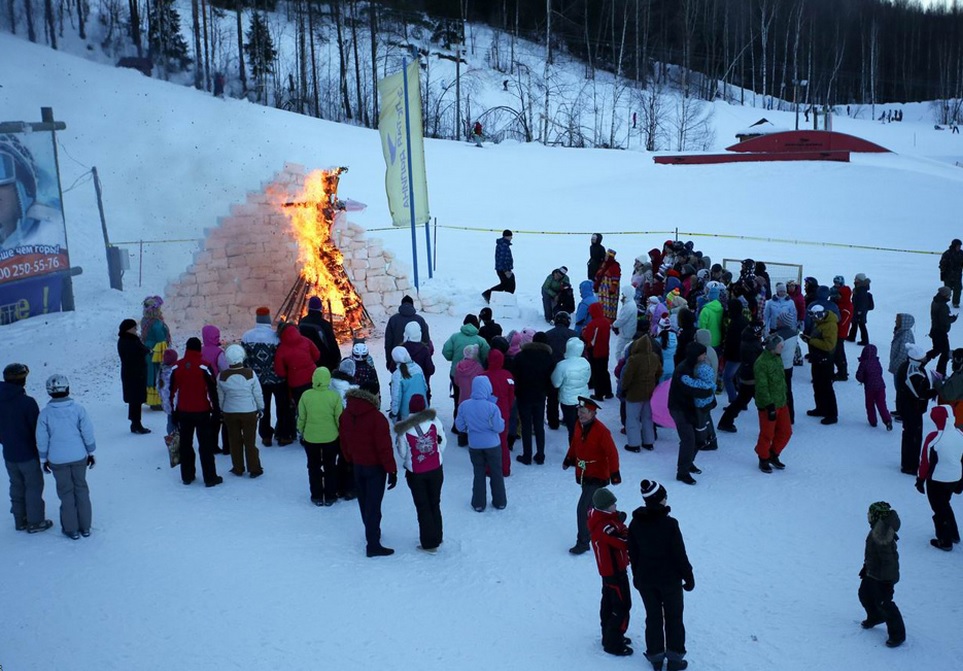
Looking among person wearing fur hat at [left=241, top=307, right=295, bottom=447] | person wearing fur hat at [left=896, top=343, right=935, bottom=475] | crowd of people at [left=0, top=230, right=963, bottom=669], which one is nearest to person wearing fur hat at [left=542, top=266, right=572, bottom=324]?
crowd of people at [left=0, top=230, right=963, bottom=669]

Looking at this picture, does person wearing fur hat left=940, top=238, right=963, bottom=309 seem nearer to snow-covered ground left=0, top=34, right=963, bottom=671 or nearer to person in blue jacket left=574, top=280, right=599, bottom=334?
snow-covered ground left=0, top=34, right=963, bottom=671

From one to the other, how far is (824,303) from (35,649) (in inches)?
366

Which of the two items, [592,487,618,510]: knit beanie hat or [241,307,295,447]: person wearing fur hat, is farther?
[241,307,295,447]: person wearing fur hat

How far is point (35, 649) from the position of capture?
571 centimetres

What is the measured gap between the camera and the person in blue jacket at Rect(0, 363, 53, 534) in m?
7.13

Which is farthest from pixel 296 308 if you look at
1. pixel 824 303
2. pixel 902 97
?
pixel 902 97

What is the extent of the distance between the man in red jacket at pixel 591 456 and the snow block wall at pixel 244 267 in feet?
24.6

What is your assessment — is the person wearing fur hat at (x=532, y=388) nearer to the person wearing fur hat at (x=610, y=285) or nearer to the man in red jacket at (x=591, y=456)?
the man in red jacket at (x=591, y=456)

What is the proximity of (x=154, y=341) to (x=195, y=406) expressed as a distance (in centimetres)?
278

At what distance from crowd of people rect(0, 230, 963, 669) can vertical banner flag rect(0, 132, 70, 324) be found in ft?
16.2

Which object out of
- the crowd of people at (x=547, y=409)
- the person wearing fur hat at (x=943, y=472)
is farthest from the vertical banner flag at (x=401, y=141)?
the person wearing fur hat at (x=943, y=472)

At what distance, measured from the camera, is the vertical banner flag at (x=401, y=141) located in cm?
1511

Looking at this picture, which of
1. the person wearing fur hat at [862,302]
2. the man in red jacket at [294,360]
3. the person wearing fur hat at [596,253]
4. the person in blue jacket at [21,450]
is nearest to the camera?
the person in blue jacket at [21,450]

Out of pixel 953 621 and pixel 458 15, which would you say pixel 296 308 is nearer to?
pixel 953 621
